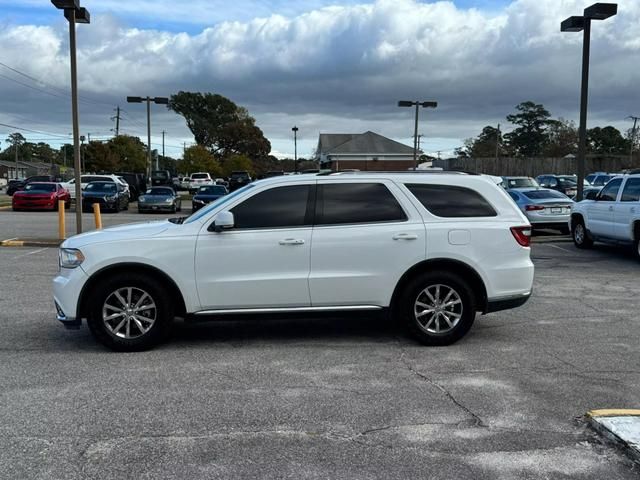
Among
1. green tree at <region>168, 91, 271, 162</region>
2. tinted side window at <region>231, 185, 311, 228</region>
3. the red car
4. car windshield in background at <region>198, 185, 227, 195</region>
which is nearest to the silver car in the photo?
tinted side window at <region>231, 185, 311, 228</region>

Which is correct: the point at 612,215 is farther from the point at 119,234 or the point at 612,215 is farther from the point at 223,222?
the point at 119,234

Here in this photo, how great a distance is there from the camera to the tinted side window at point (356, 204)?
6.47m

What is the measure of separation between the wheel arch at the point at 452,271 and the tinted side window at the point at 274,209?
3.84ft

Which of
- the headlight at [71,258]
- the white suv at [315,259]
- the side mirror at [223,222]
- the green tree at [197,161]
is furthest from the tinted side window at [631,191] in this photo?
the green tree at [197,161]

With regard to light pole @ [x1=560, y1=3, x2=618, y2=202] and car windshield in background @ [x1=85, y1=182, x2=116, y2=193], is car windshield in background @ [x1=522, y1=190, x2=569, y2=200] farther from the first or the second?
car windshield in background @ [x1=85, y1=182, x2=116, y2=193]

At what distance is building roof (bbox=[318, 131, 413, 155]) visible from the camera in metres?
65.4

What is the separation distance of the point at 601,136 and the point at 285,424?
356 ft

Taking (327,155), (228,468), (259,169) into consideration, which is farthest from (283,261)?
(259,169)

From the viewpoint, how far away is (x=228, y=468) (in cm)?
377

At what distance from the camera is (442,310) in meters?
6.50

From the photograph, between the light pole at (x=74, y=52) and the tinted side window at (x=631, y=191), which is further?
the light pole at (x=74, y=52)

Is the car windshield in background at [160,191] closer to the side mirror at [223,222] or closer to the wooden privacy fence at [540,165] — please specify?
the side mirror at [223,222]

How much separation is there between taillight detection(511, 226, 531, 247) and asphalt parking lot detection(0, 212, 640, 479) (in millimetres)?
1102

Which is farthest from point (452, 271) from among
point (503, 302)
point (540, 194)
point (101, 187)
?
point (101, 187)
